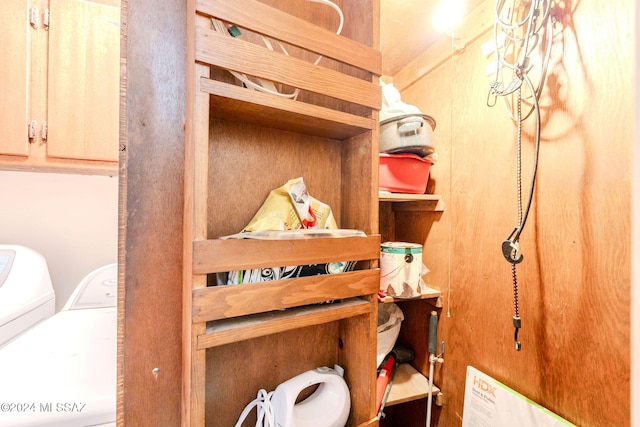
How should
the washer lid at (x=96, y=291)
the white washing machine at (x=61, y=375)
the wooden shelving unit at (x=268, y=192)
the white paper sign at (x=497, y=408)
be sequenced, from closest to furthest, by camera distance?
the wooden shelving unit at (x=268, y=192)
the white washing machine at (x=61, y=375)
the white paper sign at (x=497, y=408)
the washer lid at (x=96, y=291)

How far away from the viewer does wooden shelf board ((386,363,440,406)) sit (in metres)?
1.17

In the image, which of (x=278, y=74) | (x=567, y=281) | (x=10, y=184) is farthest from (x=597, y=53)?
(x=10, y=184)

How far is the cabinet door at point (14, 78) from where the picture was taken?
3.56 ft

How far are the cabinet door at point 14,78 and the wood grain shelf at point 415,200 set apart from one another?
1502 mm

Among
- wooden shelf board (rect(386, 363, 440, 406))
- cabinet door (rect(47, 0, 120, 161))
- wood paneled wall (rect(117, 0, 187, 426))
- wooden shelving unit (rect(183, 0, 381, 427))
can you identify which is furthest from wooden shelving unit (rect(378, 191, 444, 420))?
cabinet door (rect(47, 0, 120, 161))

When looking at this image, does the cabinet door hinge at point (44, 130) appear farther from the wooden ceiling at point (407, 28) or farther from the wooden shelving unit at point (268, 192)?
the wooden ceiling at point (407, 28)

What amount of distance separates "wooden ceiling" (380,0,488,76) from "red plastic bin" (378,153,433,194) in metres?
0.61

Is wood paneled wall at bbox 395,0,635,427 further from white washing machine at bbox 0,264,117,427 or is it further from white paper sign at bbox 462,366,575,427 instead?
white washing machine at bbox 0,264,117,427

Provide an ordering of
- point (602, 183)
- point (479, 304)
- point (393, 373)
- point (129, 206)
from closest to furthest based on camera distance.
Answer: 1. point (129, 206)
2. point (602, 183)
3. point (479, 304)
4. point (393, 373)

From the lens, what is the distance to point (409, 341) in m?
1.49

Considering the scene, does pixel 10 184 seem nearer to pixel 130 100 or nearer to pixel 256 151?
pixel 130 100

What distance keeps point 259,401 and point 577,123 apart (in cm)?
123

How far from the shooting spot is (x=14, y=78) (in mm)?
1093

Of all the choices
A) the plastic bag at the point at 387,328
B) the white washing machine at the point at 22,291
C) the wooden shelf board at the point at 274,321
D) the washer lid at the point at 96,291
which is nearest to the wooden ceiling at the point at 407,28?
the wooden shelf board at the point at 274,321
